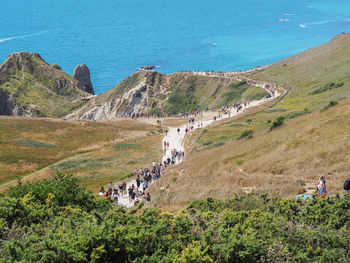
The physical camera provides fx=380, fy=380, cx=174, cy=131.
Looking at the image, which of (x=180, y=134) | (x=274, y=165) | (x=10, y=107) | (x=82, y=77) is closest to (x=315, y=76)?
(x=180, y=134)

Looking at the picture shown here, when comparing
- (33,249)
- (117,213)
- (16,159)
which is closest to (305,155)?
(117,213)

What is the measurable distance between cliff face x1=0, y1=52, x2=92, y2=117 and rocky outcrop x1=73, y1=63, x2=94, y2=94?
4.60ft

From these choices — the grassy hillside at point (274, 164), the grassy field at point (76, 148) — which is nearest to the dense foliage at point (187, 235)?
the grassy hillside at point (274, 164)

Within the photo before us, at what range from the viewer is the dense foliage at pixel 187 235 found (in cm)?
1145

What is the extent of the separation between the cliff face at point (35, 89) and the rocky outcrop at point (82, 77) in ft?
4.60

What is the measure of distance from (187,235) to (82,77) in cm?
12075

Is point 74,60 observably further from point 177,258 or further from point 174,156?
point 177,258

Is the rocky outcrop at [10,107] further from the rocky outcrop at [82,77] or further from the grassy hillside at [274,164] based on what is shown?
the grassy hillside at [274,164]

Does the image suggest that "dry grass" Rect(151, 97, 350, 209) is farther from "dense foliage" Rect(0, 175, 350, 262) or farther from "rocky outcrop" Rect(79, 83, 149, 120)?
"rocky outcrop" Rect(79, 83, 149, 120)

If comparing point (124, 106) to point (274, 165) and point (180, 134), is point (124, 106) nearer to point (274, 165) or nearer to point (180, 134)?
point (180, 134)

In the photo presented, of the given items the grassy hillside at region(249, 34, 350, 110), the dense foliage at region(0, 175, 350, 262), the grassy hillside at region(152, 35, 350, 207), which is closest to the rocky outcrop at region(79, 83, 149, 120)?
the grassy hillside at region(249, 34, 350, 110)

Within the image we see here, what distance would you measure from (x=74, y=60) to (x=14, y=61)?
54371 mm

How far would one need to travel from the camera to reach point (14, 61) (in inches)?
4498

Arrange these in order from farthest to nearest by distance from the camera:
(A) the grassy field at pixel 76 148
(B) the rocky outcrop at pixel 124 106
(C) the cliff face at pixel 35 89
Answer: (C) the cliff face at pixel 35 89, (B) the rocky outcrop at pixel 124 106, (A) the grassy field at pixel 76 148
